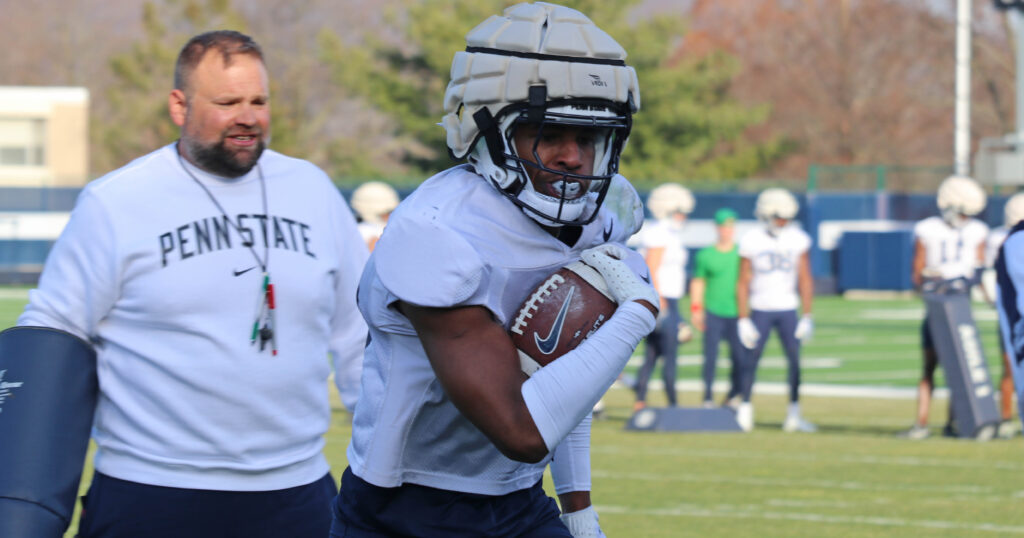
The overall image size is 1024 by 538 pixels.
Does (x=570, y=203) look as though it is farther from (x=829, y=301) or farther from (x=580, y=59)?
(x=829, y=301)

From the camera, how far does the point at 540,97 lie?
297cm

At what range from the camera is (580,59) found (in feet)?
10.0

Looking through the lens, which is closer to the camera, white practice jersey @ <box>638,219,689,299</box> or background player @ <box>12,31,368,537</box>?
background player @ <box>12,31,368,537</box>

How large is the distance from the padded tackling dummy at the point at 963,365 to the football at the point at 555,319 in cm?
852

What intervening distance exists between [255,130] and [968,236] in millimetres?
8636

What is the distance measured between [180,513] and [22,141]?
47.7 m

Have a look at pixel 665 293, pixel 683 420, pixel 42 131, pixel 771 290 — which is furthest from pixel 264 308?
pixel 42 131

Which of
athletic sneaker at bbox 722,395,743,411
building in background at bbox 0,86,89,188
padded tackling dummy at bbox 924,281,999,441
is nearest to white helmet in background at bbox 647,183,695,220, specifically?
athletic sneaker at bbox 722,395,743,411

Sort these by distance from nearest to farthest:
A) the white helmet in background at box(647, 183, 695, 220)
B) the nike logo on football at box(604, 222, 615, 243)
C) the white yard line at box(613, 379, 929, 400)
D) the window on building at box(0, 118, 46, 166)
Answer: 1. the nike logo on football at box(604, 222, 615, 243)
2. the white helmet in background at box(647, 183, 695, 220)
3. the white yard line at box(613, 379, 929, 400)
4. the window on building at box(0, 118, 46, 166)

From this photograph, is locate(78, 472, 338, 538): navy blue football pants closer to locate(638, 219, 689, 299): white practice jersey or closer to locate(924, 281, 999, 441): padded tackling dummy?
locate(924, 281, 999, 441): padded tackling dummy

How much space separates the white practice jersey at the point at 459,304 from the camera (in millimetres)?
2867

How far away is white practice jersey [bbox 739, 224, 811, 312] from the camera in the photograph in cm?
1158

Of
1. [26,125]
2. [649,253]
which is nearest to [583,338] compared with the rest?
[649,253]

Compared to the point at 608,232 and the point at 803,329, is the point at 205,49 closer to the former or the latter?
the point at 608,232
